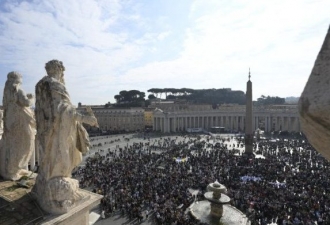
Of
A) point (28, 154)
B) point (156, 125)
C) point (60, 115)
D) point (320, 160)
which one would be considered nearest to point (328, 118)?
point (60, 115)

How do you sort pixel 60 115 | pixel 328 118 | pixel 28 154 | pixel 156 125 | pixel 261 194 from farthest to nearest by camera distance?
pixel 156 125
pixel 261 194
pixel 28 154
pixel 60 115
pixel 328 118

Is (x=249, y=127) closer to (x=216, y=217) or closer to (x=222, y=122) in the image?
(x=216, y=217)

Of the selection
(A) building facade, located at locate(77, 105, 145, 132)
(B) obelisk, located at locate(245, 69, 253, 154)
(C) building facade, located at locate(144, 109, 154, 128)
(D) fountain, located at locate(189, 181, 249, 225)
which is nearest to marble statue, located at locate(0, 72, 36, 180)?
(D) fountain, located at locate(189, 181, 249, 225)

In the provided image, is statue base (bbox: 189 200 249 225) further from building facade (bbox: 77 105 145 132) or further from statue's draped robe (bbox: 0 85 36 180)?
building facade (bbox: 77 105 145 132)

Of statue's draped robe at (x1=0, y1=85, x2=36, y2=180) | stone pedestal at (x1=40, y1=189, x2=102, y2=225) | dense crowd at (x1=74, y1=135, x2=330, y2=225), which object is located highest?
statue's draped robe at (x1=0, y1=85, x2=36, y2=180)

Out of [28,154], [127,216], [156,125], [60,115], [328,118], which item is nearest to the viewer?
[328,118]

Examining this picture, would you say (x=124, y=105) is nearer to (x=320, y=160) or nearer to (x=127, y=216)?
(x=320, y=160)
